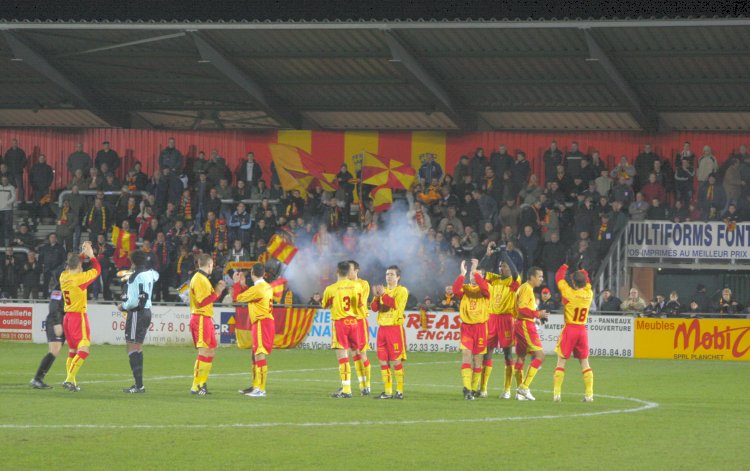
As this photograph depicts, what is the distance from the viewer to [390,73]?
3594cm

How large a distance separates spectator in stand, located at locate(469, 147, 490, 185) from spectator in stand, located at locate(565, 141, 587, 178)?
228 centimetres

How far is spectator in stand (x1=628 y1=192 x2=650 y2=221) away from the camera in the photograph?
35.0 metres

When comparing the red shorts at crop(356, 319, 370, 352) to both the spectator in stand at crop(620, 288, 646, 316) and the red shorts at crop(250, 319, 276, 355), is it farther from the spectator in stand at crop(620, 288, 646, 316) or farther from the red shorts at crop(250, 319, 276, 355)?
the spectator in stand at crop(620, 288, 646, 316)

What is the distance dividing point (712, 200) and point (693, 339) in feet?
19.8

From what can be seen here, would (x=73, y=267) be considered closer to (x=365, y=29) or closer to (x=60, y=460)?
(x=60, y=460)

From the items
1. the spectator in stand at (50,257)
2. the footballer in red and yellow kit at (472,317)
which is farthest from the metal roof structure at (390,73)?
the footballer in red and yellow kit at (472,317)

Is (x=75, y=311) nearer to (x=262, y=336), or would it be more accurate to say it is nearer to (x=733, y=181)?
(x=262, y=336)

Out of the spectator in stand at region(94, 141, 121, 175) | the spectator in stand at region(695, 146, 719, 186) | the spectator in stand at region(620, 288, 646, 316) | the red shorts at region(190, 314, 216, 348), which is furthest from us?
the spectator in stand at region(94, 141, 121, 175)

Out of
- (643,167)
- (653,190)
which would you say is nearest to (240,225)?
(643,167)

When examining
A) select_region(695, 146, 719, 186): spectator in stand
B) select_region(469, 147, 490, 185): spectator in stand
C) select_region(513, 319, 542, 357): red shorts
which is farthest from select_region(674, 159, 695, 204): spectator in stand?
select_region(513, 319, 542, 357): red shorts

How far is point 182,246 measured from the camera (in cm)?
3581

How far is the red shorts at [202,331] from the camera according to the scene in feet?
61.2

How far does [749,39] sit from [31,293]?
20.5 meters

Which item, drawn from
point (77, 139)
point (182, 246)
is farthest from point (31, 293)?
point (77, 139)
